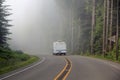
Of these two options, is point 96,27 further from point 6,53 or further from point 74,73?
point 74,73

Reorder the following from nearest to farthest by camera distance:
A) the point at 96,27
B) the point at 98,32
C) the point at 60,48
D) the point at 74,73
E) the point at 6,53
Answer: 1. the point at 74,73
2. the point at 6,53
3. the point at 98,32
4. the point at 96,27
5. the point at 60,48

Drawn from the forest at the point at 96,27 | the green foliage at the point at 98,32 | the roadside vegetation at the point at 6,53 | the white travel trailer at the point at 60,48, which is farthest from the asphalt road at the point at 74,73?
the white travel trailer at the point at 60,48

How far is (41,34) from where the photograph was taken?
12925cm

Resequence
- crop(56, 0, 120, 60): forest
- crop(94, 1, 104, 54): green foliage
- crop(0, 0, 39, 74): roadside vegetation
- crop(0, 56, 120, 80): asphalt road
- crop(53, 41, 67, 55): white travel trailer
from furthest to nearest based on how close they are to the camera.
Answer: crop(53, 41, 67, 55): white travel trailer
crop(94, 1, 104, 54): green foliage
crop(56, 0, 120, 60): forest
crop(0, 0, 39, 74): roadside vegetation
crop(0, 56, 120, 80): asphalt road

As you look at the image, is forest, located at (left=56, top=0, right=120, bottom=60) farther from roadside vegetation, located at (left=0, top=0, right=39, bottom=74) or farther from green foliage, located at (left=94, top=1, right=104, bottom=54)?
roadside vegetation, located at (left=0, top=0, right=39, bottom=74)

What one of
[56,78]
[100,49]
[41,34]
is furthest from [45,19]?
[56,78]

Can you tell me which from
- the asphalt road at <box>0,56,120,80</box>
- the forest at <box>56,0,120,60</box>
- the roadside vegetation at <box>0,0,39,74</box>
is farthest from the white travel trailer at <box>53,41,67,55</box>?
the asphalt road at <box>0,56,120,80</box>

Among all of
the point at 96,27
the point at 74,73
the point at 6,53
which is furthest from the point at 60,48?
the point at 74,73

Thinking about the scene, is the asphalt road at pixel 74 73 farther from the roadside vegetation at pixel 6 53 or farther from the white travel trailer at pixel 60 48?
the white travel trailer at pixel 60 48

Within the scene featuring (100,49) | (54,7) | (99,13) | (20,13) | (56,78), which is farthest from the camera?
(20,13)

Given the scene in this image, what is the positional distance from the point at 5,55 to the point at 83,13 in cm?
5008

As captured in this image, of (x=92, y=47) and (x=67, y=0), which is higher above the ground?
(x=67, y=0)

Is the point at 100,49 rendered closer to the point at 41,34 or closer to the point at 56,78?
the point at 56,78

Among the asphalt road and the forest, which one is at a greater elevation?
the forest
